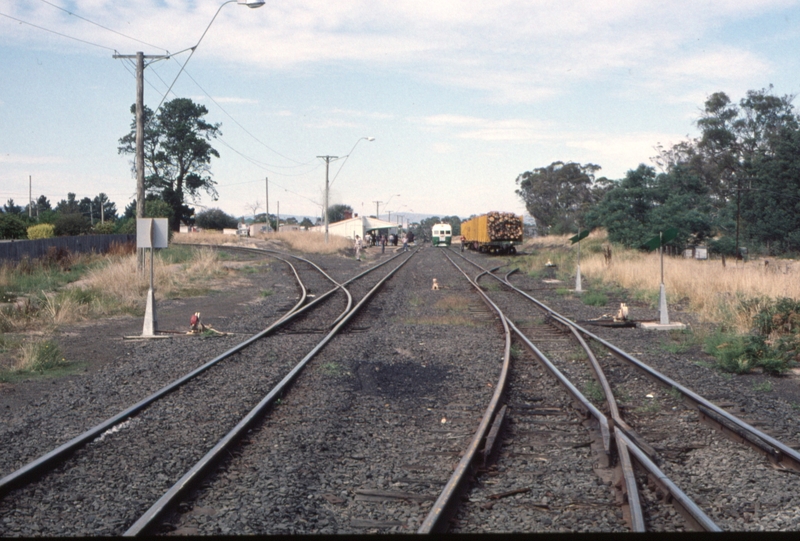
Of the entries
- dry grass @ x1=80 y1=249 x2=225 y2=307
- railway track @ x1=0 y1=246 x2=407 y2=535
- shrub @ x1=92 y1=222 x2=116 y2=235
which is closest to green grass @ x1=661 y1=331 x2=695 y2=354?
railway track @ x1=0 y1=246 x2=407 y2=535

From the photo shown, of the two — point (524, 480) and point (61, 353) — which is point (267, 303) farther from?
point (524, 480)

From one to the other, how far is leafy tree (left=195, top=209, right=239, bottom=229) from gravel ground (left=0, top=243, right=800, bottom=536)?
103167mm

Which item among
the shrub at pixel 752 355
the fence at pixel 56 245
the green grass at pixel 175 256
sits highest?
the fence at pixel 56 245

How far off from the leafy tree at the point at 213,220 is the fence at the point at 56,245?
7308 cm

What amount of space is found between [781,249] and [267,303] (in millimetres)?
45996

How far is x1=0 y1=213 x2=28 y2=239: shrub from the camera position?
52603 mm

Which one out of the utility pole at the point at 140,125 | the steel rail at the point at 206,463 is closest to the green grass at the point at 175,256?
the utility pole at the point at 140,125

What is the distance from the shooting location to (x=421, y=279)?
27.7 metres

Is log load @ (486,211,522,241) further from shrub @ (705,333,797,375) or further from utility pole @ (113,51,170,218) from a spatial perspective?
shrub @ (705,333,797,375)

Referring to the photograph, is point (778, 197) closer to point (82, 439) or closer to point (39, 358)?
point (39, 358)

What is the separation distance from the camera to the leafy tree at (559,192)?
286ft

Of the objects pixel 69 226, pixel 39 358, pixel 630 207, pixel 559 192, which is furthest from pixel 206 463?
pixel 559 192

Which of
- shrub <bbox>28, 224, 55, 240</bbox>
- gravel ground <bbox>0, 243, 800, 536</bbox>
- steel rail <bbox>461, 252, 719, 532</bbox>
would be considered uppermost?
shrub <bbox>28, 224, 55, 240</bbox>

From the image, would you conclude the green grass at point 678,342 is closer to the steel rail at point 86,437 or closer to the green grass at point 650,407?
the green grass at point 650,407
